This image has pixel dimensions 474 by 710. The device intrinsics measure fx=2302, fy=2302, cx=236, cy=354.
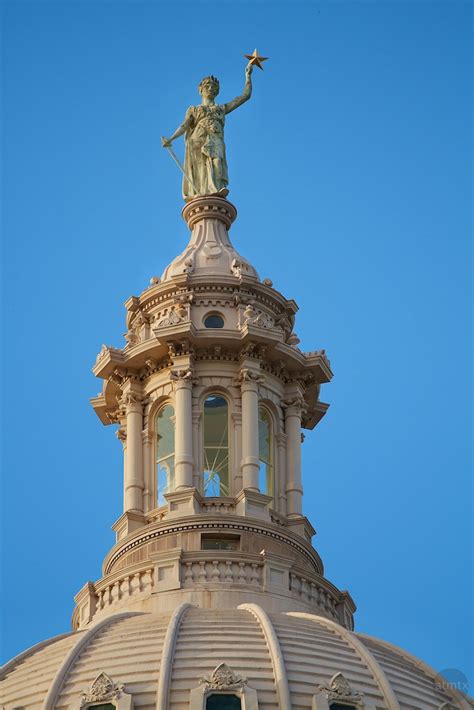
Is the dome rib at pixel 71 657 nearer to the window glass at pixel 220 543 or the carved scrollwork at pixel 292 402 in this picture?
the window glass at pixel 220 543

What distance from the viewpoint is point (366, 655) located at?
63.5 metres

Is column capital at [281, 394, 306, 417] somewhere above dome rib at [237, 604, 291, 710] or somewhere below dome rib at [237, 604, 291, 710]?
above

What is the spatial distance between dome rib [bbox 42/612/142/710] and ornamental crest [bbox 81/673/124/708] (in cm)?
118

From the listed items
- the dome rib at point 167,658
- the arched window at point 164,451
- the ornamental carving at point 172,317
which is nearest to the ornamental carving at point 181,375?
the arched window at point 164,451

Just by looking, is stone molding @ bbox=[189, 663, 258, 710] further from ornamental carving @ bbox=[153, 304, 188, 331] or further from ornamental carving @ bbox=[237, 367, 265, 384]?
ornamental carving @ bbox=[153, 304, 188, 331]

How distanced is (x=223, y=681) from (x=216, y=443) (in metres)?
16.9

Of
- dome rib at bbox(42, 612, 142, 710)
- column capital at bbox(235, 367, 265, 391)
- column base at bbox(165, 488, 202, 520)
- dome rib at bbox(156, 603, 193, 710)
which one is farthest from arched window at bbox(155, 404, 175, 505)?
dome rib at bbox(156, 603, 193, 710)

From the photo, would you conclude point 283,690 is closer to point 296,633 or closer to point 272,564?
point 296,633

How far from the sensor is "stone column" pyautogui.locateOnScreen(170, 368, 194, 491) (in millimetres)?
72312

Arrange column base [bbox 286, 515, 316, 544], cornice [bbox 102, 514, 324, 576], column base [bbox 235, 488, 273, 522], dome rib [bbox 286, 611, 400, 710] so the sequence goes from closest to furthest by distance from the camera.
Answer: dome rib [bbox 286, 611, 400, 710] → cornice [bbox 102, 514, 324, 576] → column base [bbox 235, 488, 273, 522] → column base [bbox 286, 515, 316, 544]

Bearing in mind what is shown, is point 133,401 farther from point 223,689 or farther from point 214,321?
point 223,689

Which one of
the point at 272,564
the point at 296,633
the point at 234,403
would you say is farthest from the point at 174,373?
the point at 296,633

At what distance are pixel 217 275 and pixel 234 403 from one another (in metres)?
5.01

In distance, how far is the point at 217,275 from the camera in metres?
77.6
